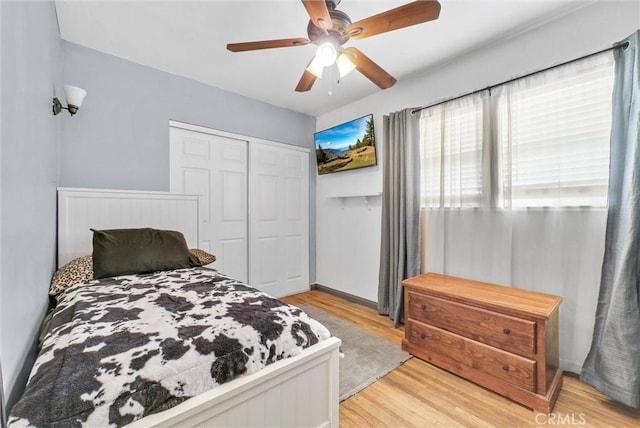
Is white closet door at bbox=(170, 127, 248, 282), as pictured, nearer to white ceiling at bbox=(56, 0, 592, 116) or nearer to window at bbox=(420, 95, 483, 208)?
white ceiling at bbox=(56, 0, 592, 116)

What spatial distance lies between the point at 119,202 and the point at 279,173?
184 cm

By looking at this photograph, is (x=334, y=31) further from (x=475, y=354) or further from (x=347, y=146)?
(x=475, y=354)

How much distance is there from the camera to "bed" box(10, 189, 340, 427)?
30.7 inches

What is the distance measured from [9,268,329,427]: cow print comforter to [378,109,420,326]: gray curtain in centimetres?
173

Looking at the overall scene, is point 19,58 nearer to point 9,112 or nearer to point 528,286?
point 9,112

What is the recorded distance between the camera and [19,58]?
103 centimetres

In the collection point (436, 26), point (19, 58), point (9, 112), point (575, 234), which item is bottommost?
point (575, 234)

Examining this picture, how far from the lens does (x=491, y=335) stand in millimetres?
1803

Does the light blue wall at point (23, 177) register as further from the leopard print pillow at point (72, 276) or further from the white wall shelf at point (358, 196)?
the white wall shelf at point (358, 196)

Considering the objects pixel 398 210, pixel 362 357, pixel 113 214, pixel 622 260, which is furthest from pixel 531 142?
pixel 113 214

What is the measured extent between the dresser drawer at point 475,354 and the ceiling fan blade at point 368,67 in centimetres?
188

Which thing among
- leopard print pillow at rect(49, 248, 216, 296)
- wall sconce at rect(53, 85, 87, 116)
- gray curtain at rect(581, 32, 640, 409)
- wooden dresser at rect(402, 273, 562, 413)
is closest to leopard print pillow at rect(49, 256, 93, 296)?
leopard print pillow at rect(49, 248, 216, 296)

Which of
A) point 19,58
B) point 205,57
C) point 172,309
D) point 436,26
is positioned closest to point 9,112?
point 19,58

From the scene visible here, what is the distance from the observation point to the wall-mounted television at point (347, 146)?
3.25m
